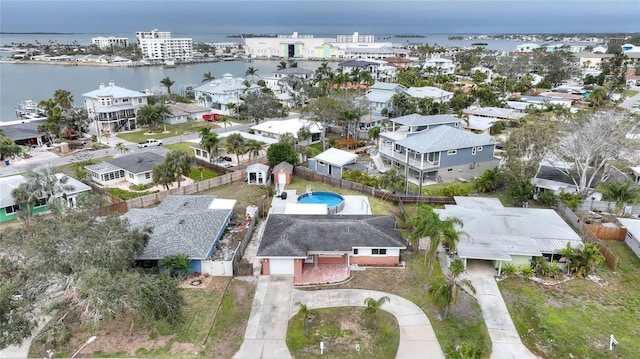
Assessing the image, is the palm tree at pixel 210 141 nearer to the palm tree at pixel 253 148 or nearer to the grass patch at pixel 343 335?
the palm tree at pixel 253 148

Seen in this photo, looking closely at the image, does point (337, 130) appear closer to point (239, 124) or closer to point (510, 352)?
point (239, 124)

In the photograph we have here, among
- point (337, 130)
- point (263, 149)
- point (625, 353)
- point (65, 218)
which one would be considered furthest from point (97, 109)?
point (625, 353)

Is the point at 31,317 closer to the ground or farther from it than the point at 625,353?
farther from it

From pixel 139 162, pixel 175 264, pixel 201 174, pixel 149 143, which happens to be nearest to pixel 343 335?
pixel 175 264

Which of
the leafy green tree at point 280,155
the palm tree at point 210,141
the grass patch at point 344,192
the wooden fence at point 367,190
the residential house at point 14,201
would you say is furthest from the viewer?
the palm tree at point 210,141

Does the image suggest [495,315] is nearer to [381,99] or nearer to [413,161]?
[413,161]

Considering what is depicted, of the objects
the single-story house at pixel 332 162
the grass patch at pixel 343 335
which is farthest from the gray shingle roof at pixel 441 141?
the grass patch at pixel 343 335
